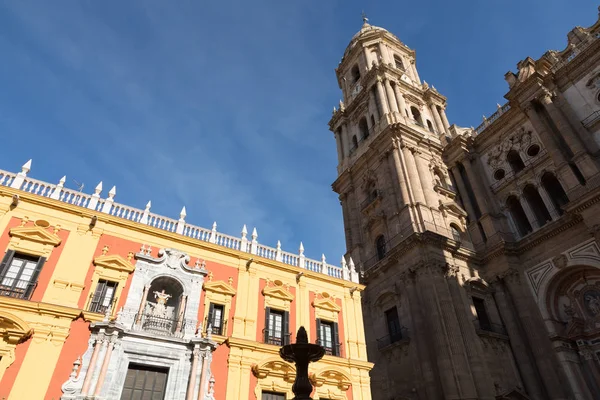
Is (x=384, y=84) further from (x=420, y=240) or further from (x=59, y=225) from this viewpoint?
(x=59, y=225)

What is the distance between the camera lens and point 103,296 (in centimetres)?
1483

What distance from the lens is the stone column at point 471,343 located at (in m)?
18.6

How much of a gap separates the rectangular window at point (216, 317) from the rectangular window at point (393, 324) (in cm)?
1075

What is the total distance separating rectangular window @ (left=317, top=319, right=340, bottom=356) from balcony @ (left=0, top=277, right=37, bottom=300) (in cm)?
1152

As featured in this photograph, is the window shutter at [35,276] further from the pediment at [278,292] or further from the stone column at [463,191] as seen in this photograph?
the stone column at [463,191]

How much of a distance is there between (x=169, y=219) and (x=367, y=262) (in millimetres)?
14018

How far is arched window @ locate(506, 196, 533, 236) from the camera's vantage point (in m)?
24.8

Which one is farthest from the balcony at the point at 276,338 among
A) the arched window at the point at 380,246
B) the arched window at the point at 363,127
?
the arched window at the point at 363,127

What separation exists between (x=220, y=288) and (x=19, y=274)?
23.8ft

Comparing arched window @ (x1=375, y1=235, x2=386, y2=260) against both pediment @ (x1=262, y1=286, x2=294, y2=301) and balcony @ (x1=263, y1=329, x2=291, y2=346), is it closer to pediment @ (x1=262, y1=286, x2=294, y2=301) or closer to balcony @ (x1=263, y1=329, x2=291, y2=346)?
pediment @ (x1=262, y1=286, x2=294, y2=301)

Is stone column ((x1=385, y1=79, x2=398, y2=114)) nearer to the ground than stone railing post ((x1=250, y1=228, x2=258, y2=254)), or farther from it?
farther from it

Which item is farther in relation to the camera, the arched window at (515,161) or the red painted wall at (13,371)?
the arched window at (515,161)

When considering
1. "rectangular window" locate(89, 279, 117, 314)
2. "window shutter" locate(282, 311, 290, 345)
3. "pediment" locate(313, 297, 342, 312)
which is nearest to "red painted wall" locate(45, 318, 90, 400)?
"rectangular window" locate(89, 279, 117, 314)

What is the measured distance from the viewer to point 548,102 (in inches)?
976
